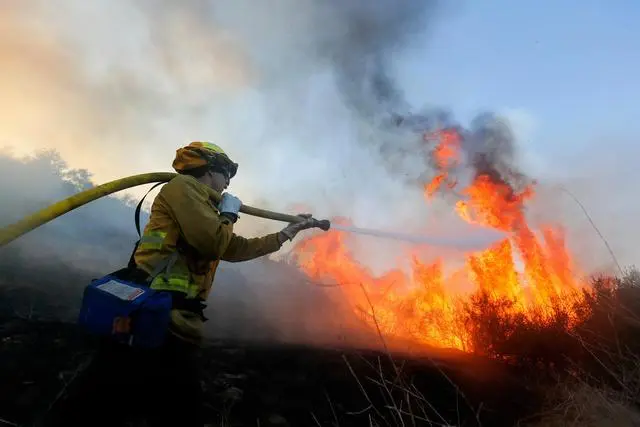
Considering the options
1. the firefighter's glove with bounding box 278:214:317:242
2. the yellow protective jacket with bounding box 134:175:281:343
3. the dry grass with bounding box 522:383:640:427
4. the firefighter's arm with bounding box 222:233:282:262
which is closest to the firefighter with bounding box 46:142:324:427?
the yellow protective jacket with bounding box 134:175:281:343

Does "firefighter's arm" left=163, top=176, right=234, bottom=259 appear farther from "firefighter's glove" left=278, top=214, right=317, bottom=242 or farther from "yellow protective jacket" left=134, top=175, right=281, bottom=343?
"firefighter's glove" left=278, top=214, right=317, bottom=242

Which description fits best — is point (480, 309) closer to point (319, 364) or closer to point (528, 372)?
point (528, 372)

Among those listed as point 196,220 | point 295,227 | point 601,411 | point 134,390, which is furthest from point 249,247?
point 601,411

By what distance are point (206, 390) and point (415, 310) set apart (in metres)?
13.3

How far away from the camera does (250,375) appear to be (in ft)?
22.5

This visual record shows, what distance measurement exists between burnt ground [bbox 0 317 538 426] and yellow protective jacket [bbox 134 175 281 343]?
2.31m

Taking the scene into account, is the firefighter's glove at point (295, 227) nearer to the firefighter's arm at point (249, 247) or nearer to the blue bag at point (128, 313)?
the firefighter's arm at point (249, 247)

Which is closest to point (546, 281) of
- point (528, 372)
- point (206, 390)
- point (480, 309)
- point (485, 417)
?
point (480, 309)

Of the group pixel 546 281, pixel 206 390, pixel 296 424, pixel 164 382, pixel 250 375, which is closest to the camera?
pixel 164 382

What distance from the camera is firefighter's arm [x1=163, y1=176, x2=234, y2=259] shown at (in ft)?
7.76

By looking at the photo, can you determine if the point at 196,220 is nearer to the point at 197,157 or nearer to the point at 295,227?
the point at 197,157

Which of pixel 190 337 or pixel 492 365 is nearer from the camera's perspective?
pixel 190 337

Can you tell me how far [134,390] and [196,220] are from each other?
0.92 meters

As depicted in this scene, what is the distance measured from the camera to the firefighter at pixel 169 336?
6.73 feet
